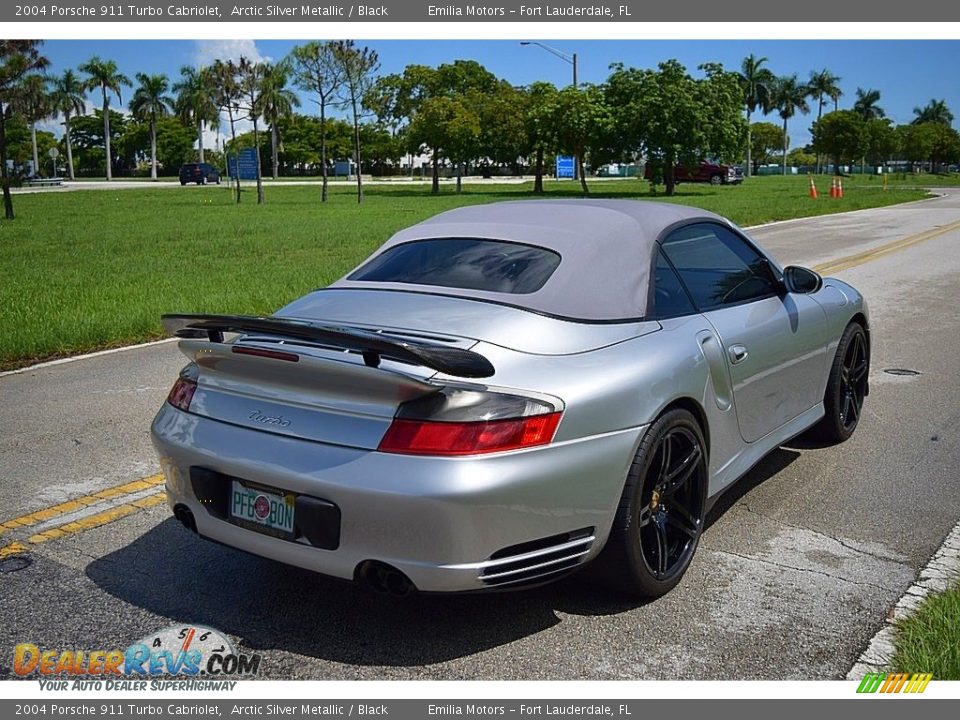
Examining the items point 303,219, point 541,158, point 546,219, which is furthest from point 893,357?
point 541,158

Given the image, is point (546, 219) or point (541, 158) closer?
point (546, 219)

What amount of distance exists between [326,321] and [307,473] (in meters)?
0.88

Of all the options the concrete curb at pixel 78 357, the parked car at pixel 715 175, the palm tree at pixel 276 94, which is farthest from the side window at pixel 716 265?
the parked car at pixel 715 175

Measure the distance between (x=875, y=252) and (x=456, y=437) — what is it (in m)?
16.5

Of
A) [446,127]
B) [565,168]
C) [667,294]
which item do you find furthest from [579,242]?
[565,168]

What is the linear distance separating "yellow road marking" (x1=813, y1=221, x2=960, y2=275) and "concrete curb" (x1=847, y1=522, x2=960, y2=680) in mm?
10367

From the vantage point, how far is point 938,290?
42.9 ft

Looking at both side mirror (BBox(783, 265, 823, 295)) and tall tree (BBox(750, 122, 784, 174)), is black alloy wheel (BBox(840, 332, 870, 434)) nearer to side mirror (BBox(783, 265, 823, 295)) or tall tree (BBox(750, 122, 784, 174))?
side mirror (BBox(783, 265, 823, 295))

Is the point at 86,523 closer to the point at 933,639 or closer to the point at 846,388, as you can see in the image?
the point at 933,639

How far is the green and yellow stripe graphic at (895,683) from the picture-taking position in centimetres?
326

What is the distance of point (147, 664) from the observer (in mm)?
3498

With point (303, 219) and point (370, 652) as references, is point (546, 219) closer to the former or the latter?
point (370, 652)

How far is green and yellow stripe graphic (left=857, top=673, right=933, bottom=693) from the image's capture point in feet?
10.7

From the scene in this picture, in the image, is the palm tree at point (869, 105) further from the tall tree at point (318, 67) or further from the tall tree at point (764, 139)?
the tall tree at point (318, 67)
